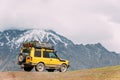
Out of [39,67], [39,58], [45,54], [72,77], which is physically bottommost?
[72,77]

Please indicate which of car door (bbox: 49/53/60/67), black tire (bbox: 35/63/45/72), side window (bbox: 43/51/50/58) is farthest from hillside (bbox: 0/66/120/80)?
car door (bbox: 49/53/60/67)

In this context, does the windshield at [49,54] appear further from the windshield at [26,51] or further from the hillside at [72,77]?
the hillside at [72,77]

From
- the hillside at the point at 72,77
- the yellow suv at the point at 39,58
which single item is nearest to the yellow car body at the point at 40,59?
the yellow suv at the point at 39,58

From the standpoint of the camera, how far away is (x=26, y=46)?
43.8 meters

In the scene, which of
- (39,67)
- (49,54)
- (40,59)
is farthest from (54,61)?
(39,67)

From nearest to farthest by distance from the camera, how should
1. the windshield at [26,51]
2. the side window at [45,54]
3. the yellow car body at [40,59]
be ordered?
the yellow car body at [40,59]
the windshield at [26,51]
the side window at [45,54]

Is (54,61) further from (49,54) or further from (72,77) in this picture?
(72,77)

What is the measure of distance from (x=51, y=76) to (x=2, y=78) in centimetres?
381

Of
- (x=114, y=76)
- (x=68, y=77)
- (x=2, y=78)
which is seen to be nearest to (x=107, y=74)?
(x=114, y=76)

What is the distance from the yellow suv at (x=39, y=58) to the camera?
4259cm

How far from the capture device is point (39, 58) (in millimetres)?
43062

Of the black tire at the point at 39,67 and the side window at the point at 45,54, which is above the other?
the side window at the point at 45,54

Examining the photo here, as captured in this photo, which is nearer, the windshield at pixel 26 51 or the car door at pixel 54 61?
the windshield at pixel 26 51

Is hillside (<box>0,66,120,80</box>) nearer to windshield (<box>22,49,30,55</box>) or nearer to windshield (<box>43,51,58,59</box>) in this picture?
windshield (<box>22,49,30,55</box>)
